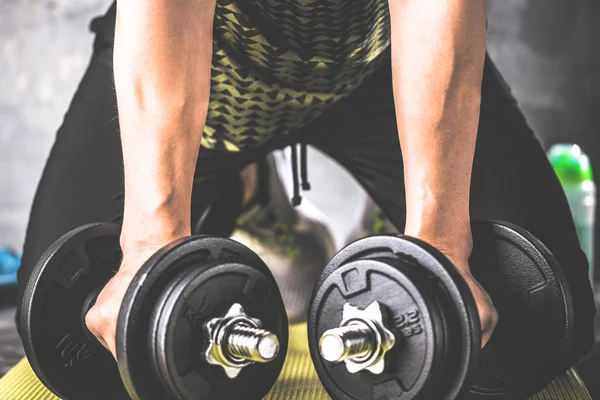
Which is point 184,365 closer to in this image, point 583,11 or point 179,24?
point 179,24

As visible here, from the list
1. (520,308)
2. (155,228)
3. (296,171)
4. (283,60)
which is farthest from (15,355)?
(520,308)

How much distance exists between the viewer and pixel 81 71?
2.88m

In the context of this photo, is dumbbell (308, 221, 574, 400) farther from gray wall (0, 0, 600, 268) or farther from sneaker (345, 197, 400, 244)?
gray wall (0, 0, 600, 268)

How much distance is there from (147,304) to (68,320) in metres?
0.30

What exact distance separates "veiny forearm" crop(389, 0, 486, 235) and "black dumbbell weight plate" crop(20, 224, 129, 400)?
431 millimetres

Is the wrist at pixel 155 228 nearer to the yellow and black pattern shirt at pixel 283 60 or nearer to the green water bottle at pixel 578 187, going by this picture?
the yellow and black pattern shirt at pixel 283 60

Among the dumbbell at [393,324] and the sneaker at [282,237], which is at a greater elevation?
the dumbbell at [393,324]

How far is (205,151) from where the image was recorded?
5.05 feet

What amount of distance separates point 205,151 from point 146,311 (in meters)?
0.83

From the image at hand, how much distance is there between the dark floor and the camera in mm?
1343

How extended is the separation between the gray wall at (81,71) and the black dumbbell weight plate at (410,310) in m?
2.09

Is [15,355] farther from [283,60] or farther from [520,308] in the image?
[520,308]

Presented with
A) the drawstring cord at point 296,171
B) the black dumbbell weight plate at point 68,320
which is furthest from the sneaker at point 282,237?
the black dumbbell weight plate at point 68,320

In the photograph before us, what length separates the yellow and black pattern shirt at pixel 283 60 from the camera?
122 centimetres
